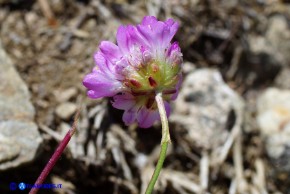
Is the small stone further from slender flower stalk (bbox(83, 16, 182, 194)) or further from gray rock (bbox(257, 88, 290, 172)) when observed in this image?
gray rock (bbox(257, 88, 290, 172))

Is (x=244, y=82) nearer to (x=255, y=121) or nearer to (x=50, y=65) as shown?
(x=255, y=121)

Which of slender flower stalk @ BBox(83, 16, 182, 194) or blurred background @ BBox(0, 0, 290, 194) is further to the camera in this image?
blurred background @ BBox(0, 0, 290, 194)

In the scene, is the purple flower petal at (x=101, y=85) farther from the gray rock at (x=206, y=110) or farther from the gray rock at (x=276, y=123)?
the gray rock at (x=276, y=123)

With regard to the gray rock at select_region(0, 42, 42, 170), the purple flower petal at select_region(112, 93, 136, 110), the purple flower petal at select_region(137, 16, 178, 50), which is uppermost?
the purple flower petal at select_region(137, 16, 178, 50)

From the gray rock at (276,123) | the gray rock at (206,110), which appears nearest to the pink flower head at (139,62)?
the gray rock at (206,110)

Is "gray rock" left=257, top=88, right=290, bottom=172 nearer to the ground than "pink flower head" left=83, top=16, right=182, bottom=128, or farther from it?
nearer to the ground

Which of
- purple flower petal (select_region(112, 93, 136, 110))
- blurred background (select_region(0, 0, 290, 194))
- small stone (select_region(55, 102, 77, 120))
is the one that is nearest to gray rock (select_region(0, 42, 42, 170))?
blurred background (select_region(0, 0, 290, 194))
